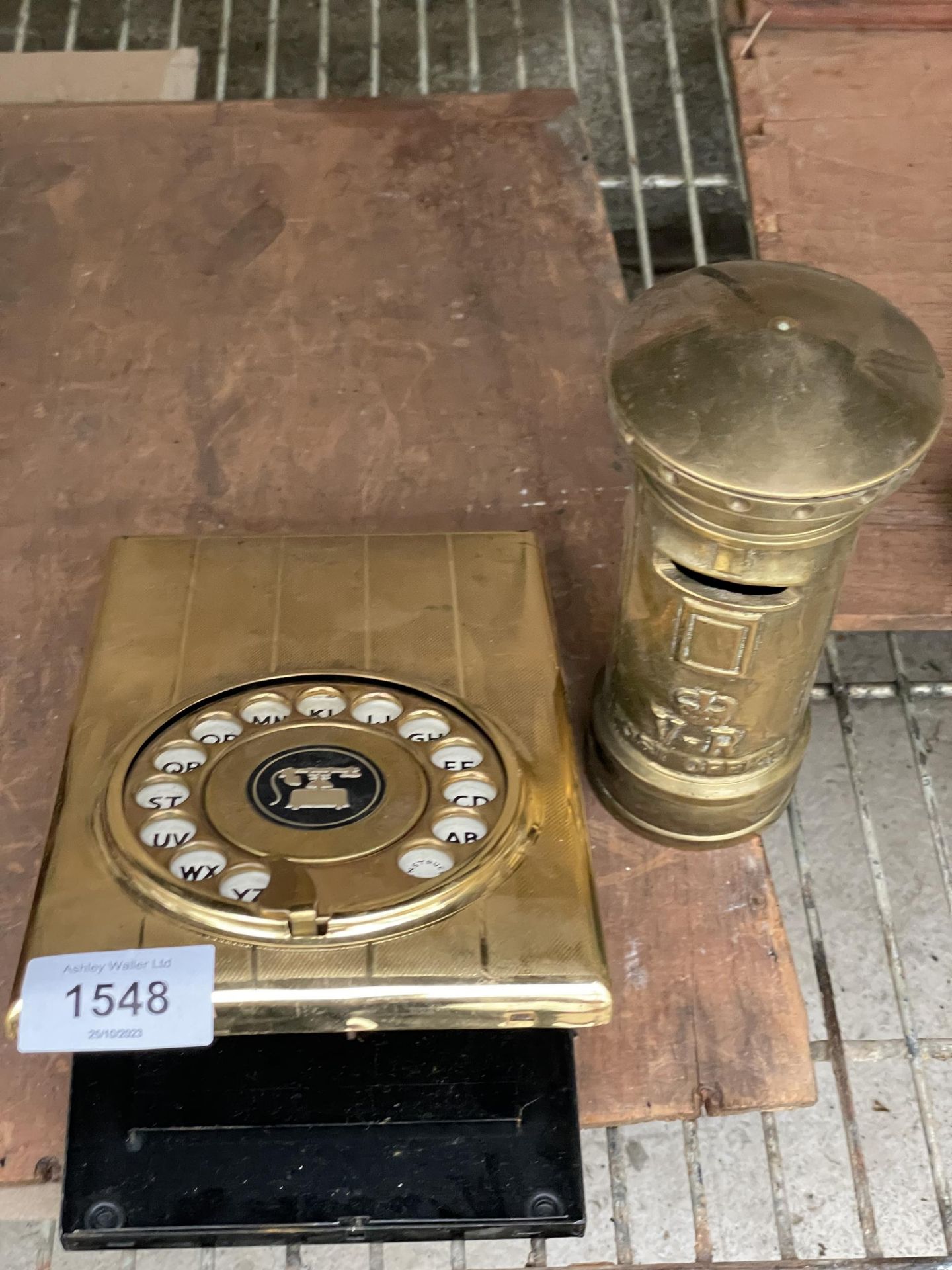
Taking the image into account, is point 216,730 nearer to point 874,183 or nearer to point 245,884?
point 245,884

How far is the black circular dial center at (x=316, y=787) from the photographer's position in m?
0.64

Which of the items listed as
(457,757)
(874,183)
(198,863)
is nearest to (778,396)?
(457,757)

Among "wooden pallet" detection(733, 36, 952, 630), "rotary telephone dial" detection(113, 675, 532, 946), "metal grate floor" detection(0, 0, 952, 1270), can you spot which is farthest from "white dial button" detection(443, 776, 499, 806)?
"metal grate floor" detection(0, 0, 952, 1270)

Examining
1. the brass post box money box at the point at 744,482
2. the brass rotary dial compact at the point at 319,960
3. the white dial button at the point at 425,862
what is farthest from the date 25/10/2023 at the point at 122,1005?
the brass post box money box at the point at 744,482

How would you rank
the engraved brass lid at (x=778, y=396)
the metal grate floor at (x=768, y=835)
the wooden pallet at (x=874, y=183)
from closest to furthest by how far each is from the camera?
1. the engraved brass lid at (x=778, y=396)
2. the wooden pallet at (x=874, y=183)
3. the metal grate floor at (x=768, y=835)

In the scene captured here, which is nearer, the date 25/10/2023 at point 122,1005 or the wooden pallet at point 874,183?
the date 25/10/2023 at point 122,1005

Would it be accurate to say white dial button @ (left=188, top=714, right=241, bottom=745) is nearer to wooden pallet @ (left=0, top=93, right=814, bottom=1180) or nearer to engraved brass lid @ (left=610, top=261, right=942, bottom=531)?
wooden pallet @ (left=0, top=93, right=814, bottom=1180)

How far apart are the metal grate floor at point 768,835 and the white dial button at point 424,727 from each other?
60 centimetres

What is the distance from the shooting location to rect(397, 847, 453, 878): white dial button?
63 cm

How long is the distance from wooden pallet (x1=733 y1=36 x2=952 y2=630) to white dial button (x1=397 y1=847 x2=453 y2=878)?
42cm

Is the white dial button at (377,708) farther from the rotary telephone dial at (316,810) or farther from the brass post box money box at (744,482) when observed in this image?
the brass post box money box at (744,482)

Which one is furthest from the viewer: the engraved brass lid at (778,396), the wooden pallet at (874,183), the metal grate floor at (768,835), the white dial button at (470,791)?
the metal grate floor at (768,835)

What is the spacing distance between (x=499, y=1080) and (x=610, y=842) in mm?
202

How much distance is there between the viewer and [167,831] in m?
0.65
